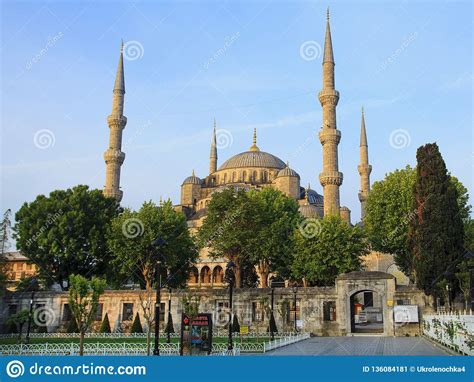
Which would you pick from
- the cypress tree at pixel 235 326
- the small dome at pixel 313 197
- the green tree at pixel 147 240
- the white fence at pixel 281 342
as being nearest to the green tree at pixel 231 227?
the green tree at pixel 147 240

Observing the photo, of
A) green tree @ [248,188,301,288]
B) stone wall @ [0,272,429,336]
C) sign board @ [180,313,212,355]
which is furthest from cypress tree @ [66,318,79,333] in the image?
sign board @ [180,313,212,355]

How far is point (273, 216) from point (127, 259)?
43.3 feet

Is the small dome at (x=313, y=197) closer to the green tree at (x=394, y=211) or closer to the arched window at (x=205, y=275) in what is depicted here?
the arched window at (x=205, y=275)

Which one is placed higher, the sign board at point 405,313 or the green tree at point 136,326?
the sign board at point 405,313

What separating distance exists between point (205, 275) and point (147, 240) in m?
27.3

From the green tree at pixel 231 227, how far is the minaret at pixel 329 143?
Result: 548 inches

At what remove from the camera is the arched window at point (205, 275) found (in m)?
63.0

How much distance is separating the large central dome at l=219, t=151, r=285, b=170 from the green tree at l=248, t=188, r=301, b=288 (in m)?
36.3

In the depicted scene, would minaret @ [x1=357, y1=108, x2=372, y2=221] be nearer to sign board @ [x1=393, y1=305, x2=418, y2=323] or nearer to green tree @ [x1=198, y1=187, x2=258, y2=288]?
green tree @ [x1=198, y1=187, x2=258, y2=288]

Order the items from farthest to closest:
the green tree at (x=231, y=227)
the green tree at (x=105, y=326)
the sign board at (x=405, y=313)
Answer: the green tree at (x=231, y=227) < the green tree at (x=105, y=326) < the sign board at (x=405, y=313)

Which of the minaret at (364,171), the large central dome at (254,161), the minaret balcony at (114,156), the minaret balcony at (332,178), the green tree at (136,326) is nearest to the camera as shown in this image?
the green tree at (136,326)

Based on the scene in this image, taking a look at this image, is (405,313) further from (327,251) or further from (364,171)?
(364,171)

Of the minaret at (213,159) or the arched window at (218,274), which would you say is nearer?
the arched window at (218,274)

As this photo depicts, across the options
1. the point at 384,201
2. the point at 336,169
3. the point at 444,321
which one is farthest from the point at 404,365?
the point at 336,169
